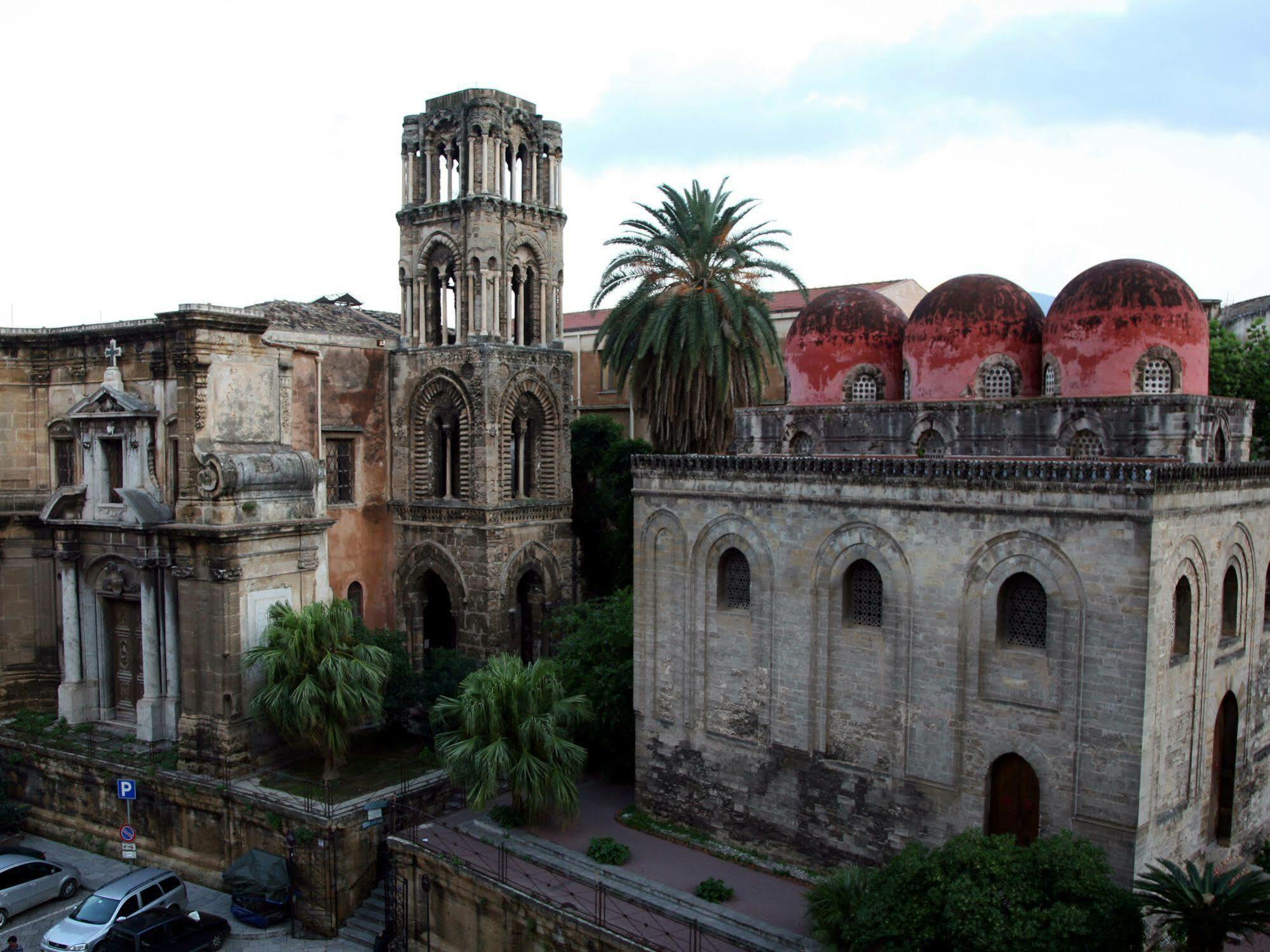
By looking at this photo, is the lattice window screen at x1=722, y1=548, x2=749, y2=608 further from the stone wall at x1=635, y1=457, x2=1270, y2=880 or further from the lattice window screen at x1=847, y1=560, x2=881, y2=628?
the lattice window screen at x1=847, y1=560, x2=881, y2=628

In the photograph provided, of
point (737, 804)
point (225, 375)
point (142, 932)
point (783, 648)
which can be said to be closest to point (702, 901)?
point (737, 804)

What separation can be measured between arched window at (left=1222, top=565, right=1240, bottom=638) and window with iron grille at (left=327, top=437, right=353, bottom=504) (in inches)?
857

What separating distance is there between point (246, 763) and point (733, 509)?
41.3 ft

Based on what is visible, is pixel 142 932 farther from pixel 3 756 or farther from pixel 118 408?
pixel 118 408

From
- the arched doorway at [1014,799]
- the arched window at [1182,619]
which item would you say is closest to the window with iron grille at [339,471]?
the arched doorway at [1014,799]

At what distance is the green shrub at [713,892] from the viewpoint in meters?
17.3

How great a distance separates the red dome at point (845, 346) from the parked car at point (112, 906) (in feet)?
53.7

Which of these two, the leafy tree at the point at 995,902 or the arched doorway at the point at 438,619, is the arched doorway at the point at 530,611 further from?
the leafy tree at the point at 995,902

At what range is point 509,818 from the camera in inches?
802

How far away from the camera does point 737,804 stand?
19531mm

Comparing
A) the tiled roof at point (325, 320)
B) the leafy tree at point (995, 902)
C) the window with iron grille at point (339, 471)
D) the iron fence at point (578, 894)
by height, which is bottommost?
the iron fence at point (578, 894)

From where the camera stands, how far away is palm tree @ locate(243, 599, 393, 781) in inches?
872

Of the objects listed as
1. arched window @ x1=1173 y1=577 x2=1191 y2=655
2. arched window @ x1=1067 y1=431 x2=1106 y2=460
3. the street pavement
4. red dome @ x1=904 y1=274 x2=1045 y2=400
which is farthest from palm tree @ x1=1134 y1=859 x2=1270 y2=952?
the street pavement

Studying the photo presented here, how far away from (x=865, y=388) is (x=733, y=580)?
5609mm
